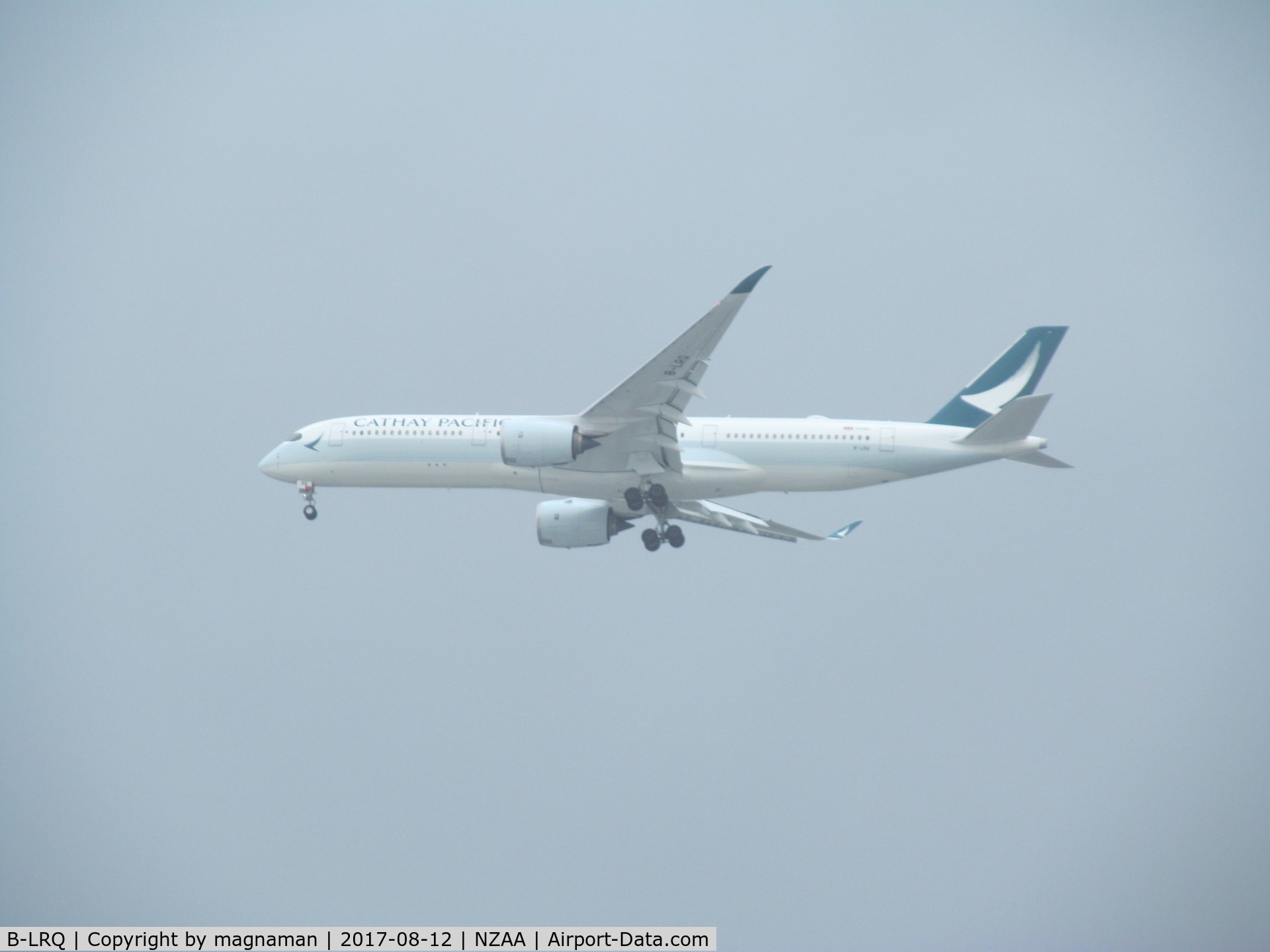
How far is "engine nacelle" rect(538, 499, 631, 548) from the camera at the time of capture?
39.8 metres

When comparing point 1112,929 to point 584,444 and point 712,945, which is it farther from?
point 584,444

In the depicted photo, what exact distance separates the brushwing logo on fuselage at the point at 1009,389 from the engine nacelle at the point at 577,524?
1242 cm

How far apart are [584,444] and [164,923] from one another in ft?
144

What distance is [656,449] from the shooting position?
1409 inches

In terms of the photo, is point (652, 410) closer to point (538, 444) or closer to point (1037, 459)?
point (538, 444)

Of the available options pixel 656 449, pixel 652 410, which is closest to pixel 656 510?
pixel 656 449

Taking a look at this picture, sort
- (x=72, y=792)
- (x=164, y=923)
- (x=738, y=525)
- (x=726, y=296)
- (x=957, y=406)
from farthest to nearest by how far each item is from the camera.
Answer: (x=72, y=792) < (x=164, y=923) < (x=738, y=525) < (x=957, y=406) < (x=726, y=296)

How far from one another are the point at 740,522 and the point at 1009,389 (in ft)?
33.3

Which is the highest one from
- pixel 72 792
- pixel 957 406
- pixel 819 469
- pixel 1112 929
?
pixel 957 406

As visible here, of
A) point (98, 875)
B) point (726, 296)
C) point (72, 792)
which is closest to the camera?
point (726, 296)

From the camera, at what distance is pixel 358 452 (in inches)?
1511

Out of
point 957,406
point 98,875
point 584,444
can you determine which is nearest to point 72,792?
point 98,875

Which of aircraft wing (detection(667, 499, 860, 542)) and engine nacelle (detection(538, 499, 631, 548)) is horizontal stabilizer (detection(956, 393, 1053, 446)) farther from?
engine nacelle (detection(538, 499, 631, 548))

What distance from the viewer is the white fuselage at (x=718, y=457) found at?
36.0m
